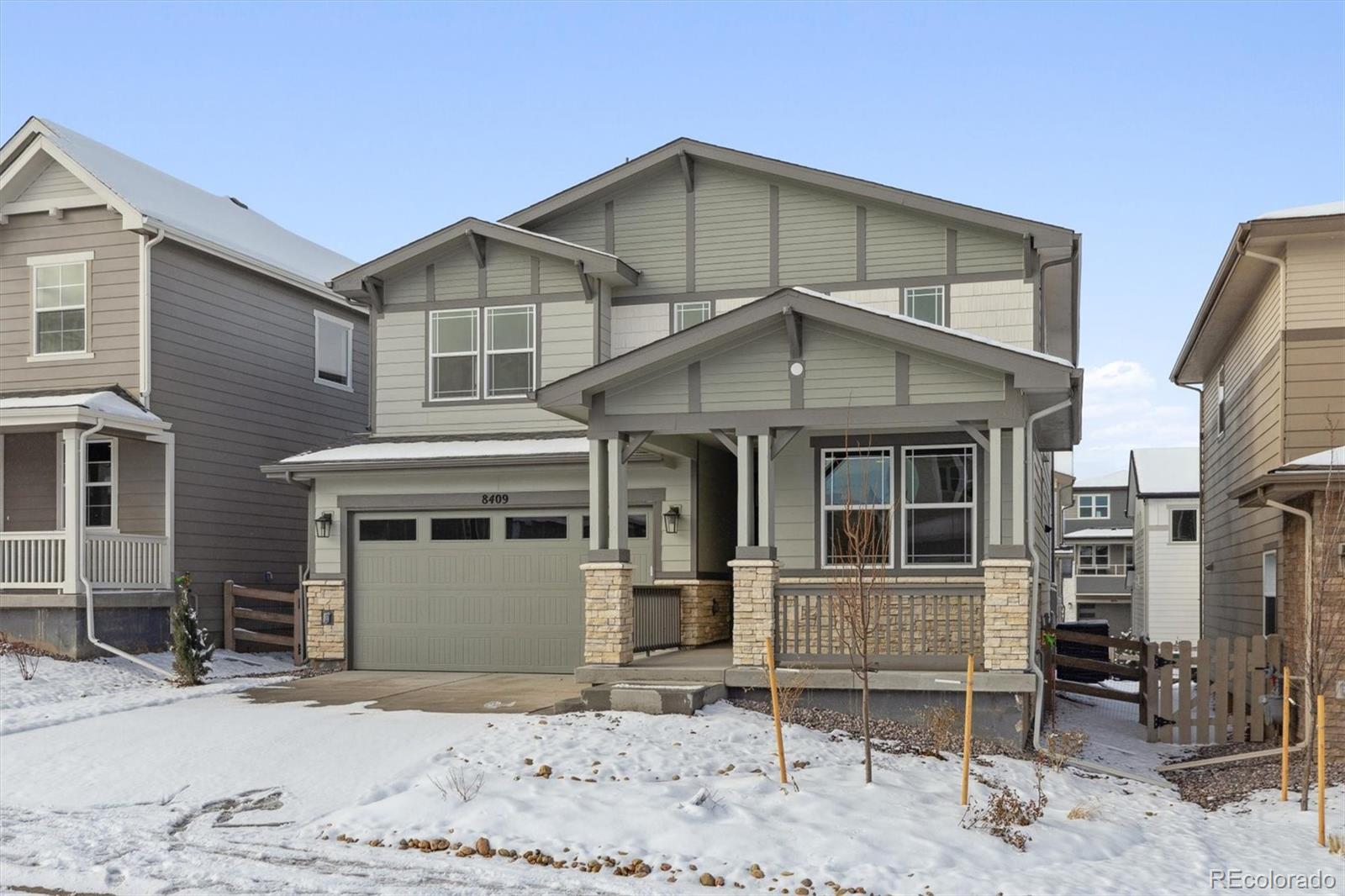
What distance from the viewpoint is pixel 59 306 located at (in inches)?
802

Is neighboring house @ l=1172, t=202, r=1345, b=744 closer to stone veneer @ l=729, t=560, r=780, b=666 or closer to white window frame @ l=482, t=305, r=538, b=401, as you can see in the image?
stone veneer @ l=729, t=560, r=780, b=666

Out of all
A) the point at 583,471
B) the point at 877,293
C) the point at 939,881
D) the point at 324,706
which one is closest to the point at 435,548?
the point at 583,471

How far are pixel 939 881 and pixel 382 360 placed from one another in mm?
12897

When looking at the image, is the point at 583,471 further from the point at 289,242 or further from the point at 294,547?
the point at 289,242

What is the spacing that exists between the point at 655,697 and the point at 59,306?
12905mm

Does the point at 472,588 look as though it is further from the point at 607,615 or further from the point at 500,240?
the point at 500,240

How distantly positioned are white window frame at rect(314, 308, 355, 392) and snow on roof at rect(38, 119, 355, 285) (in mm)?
795

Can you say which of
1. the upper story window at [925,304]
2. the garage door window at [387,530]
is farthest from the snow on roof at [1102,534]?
the garage door window at [387,530]

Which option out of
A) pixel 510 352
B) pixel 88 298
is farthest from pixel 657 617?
pixel 88 298

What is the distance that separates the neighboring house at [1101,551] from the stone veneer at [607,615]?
129ft

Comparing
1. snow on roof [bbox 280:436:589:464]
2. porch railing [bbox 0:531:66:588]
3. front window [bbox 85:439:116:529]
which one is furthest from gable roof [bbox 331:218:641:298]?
porch railing [bbox 0:531:66:588]

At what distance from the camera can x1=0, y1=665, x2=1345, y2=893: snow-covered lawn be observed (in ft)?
28.6

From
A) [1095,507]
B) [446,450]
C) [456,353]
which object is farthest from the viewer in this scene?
[1095,507]

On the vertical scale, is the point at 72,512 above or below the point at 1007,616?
above
